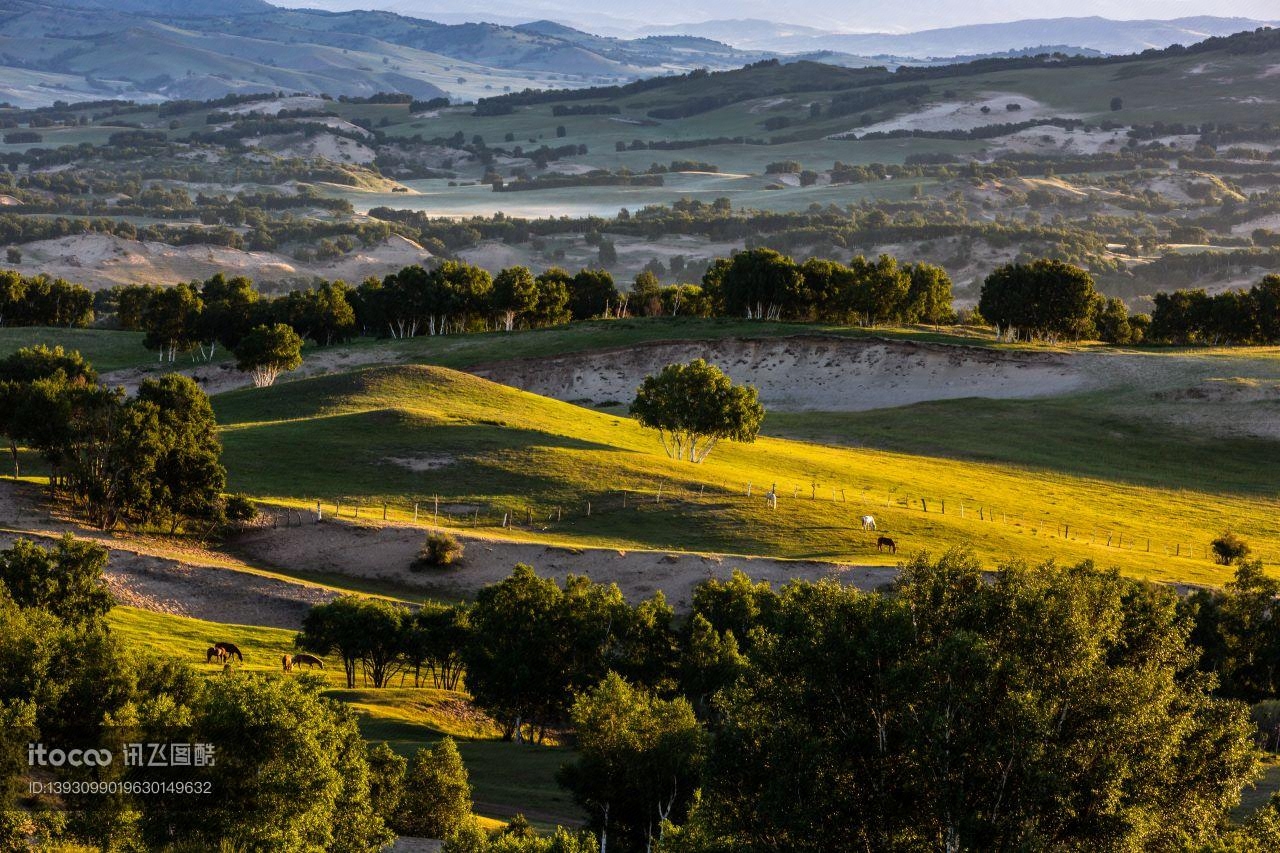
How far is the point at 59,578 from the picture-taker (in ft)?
191

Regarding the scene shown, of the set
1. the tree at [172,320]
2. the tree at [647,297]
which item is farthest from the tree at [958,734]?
the tree at [647,297]

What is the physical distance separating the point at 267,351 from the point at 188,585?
63308 millimetres

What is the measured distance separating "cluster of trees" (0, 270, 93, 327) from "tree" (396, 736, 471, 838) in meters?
153

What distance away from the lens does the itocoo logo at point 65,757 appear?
116ft

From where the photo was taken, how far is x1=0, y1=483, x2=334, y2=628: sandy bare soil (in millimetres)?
68625

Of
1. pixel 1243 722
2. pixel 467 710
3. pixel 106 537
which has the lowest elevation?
pixel 467 710

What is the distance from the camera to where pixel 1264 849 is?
30062 mm

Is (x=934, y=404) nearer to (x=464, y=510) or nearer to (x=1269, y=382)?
(x=1269, y=382)

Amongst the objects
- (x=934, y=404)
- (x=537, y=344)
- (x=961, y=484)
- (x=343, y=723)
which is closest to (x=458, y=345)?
(x=537, y=344)

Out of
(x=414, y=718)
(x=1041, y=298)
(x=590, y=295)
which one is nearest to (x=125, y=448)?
(x=414, y=718)

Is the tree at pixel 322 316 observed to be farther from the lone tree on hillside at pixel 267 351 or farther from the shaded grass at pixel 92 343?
the lone tree on hillside at pixel 267 351

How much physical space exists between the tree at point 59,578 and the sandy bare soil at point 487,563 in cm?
1803

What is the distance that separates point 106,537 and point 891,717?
2183 inches

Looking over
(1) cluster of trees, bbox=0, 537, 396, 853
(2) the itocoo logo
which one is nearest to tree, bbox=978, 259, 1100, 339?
(1) cluster of trees, bbox=0, 537, 396, 853
